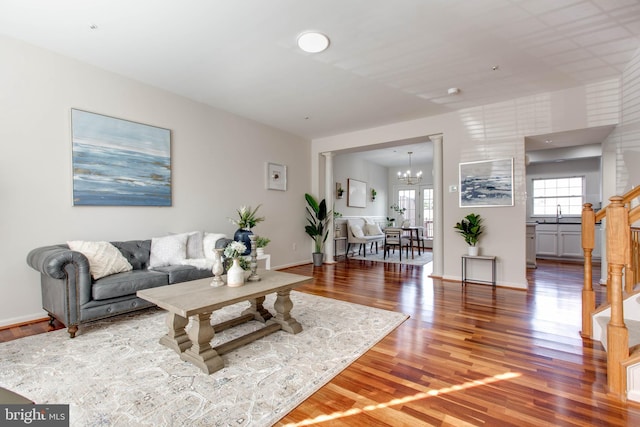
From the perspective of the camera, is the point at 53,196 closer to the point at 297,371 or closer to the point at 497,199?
the point at 297,371

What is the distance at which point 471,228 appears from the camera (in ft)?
14.8

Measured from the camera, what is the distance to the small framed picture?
552 centimetres

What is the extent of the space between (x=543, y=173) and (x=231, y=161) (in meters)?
7.51

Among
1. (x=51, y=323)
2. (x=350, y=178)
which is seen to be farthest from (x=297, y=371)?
(x=350, y=178)

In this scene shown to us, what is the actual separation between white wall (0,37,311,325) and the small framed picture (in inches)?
16.0

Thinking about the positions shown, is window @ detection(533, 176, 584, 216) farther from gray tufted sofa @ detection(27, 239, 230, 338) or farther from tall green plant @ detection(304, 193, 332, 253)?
gray tufted sofa @ detection(27, 239, 230, 338)

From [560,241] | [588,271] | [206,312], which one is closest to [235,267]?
[206,312]

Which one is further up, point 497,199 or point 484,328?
point 497,199

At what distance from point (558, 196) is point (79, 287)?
9.23 metres

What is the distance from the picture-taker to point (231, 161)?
4855mm

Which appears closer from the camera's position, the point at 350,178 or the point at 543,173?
the point at 543,173

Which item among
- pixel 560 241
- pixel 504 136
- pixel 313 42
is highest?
pixel 313 42

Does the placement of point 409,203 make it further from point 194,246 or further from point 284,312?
point 284,312

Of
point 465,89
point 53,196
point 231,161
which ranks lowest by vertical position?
point 53,196
